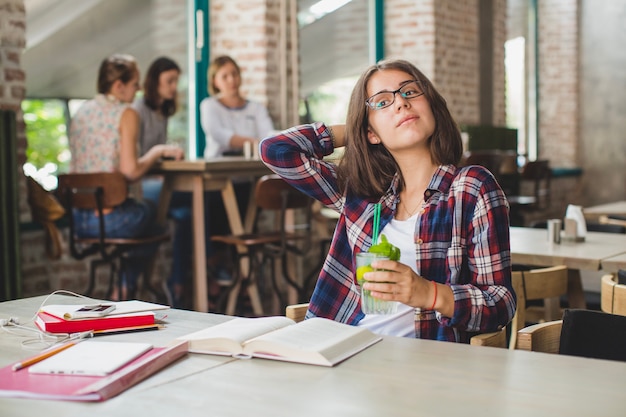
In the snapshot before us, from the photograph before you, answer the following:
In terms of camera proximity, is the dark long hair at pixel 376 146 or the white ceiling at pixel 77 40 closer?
the dark long hair at pixel 376 146

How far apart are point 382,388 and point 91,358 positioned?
1.66 ft

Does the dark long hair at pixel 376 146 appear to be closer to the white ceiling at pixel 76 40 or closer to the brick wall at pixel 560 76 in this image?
the white ceiling at pixel 76 40

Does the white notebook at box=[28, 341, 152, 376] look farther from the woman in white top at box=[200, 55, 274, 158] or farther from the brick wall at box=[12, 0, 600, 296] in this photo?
the woman in white top at box=[200, 55, 274, 158]

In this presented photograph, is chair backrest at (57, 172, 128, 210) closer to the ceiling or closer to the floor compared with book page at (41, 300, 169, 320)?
closer to the ceiling

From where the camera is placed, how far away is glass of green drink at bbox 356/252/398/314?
5.48ft

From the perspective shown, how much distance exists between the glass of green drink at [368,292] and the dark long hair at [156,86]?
12.7 feet

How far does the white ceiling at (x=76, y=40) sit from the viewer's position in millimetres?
5078

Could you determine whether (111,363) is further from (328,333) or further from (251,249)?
(251,249)

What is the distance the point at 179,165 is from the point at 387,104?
275 centimetres

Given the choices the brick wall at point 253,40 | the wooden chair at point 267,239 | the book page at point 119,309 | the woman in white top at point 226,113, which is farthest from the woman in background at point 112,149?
the book page at point 119,309

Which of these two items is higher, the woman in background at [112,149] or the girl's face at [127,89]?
the girl's face at [127,89]

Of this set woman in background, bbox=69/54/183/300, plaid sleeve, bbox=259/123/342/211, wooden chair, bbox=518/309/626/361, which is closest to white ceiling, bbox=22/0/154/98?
woman in background, bbox=69/54/183/300

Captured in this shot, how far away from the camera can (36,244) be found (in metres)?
4.67

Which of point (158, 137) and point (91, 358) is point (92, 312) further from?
point (158, 137)
